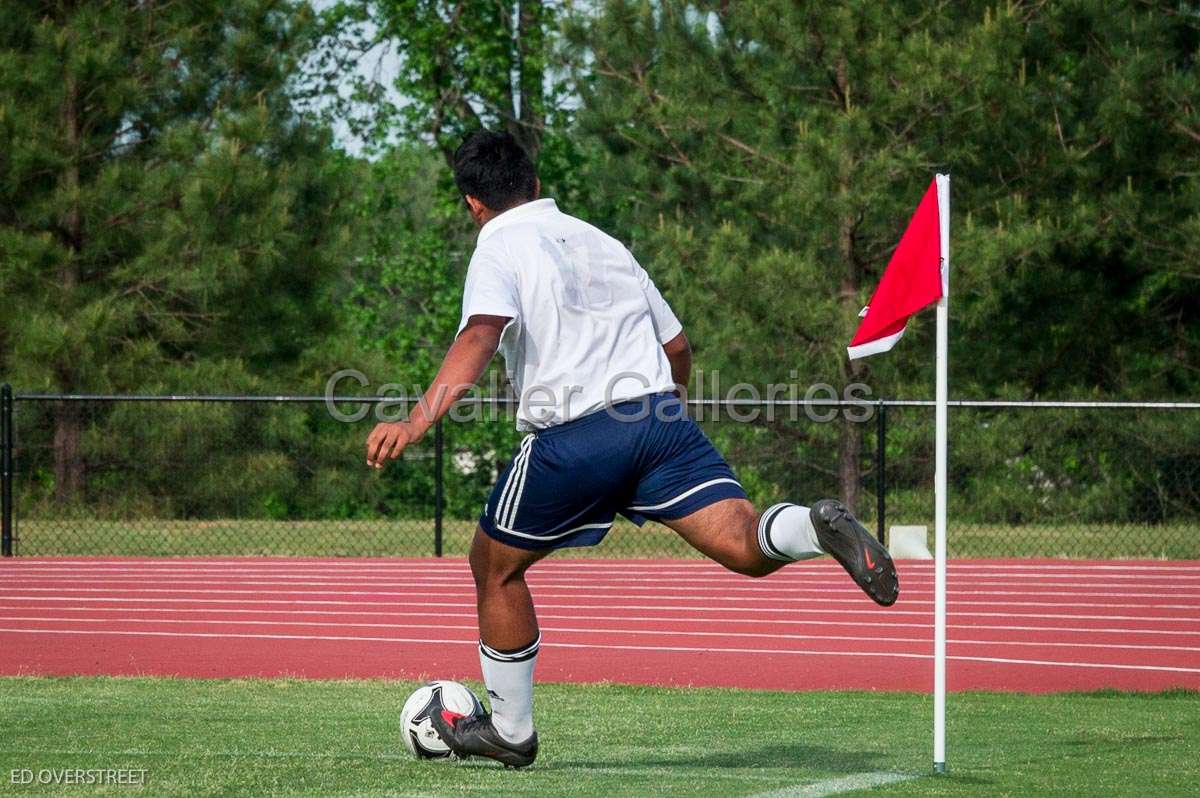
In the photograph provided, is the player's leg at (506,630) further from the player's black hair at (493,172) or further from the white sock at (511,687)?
the player's black hair at (493,172)

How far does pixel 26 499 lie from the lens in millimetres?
20703

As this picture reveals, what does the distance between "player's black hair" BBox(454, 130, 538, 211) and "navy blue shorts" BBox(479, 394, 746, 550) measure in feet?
2.58

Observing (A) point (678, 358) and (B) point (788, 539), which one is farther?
(A) point (678, 358)

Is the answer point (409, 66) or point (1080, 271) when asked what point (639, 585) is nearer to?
point (1080, 271)

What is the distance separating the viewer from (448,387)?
15.8 feet

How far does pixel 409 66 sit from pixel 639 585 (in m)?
21.5

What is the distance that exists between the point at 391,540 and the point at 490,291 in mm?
13479

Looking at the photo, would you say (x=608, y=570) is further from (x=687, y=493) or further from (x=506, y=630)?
(x=687, y=493)

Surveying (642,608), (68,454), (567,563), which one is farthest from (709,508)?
(68,454)

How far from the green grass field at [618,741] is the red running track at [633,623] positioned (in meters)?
0.82

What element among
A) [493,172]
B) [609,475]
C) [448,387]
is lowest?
[609,475]

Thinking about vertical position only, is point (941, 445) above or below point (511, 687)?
above

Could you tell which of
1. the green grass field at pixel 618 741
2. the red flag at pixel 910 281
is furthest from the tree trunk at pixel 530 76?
the red flag at pixel 910 281

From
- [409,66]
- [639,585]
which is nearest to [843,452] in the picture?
[639,585]
